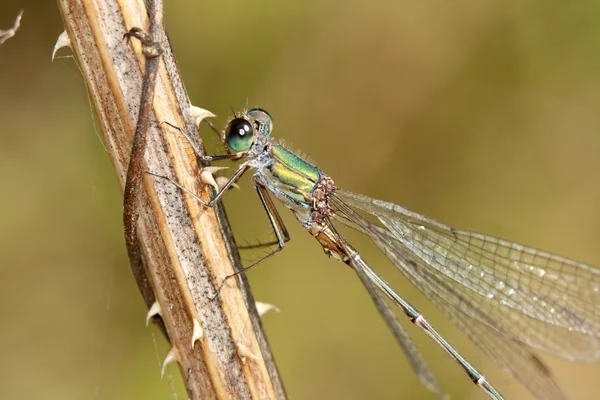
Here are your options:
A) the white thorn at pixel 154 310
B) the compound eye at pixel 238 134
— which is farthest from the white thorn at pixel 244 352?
the compound eye at pixel 238 134

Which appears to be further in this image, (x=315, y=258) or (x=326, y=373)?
(x=315, y=258)

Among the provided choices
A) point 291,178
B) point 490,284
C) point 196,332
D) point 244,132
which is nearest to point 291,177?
point 291,178

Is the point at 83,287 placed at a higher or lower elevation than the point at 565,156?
higher

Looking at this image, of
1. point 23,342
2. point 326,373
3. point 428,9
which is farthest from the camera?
point 428,9

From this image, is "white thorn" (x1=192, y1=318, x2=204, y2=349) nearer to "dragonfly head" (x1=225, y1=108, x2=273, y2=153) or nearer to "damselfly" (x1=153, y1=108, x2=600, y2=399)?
"dragonfly head" (x1=225, y1=108, x2=273, y2=153)

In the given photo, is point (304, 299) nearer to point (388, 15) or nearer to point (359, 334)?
point (359, 334)

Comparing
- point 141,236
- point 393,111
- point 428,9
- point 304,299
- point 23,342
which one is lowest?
point 141,236

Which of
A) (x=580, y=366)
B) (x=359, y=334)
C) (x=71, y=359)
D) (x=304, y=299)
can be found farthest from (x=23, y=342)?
(x=580, y=366)
